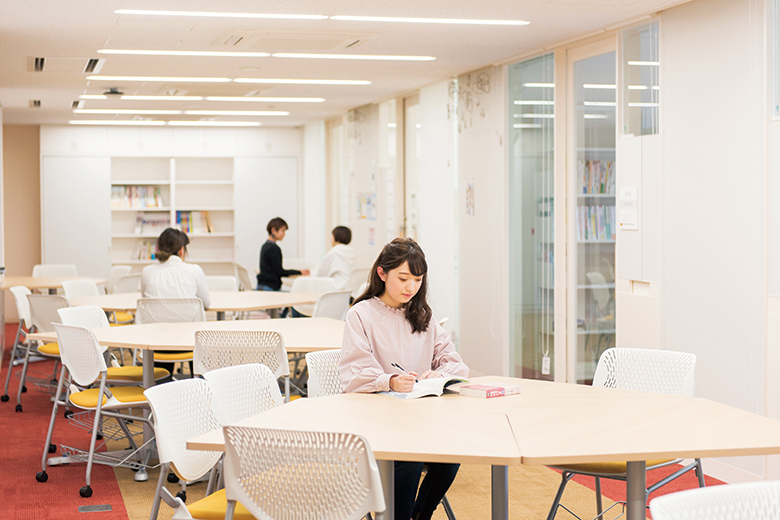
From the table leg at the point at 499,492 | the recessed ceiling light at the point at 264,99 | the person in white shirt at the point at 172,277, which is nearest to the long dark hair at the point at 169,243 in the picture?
the person in white shirt at the point at 172,277

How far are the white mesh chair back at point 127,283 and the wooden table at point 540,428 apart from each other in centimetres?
636

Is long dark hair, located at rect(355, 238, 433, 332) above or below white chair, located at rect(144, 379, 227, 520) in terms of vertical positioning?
above

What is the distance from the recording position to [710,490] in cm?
181

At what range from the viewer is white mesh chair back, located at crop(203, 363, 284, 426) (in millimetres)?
3123

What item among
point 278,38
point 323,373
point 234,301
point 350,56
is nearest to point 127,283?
point 234,301

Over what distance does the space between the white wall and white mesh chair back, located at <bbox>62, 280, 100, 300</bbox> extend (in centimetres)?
358

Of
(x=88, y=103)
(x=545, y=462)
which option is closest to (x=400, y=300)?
(x=545, y=462)

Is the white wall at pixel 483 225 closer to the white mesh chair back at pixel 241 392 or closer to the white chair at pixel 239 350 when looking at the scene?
the white chair at pixel 239 350

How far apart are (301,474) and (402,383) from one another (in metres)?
0.93

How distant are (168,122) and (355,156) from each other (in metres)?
2.94

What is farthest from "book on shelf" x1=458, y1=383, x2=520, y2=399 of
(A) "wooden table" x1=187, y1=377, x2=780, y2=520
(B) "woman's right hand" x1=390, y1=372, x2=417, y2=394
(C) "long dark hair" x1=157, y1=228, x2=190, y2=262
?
(C) "long dark hair" x1=157, y1=228, x2=190, y2=262

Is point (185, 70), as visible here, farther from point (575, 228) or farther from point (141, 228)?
point (141, 228)

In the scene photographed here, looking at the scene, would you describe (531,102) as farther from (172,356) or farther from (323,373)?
(323,373)

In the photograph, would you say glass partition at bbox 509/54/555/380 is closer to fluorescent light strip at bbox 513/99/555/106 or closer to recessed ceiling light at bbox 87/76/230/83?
fluorescent light strip at bbox 513/99/555/106
